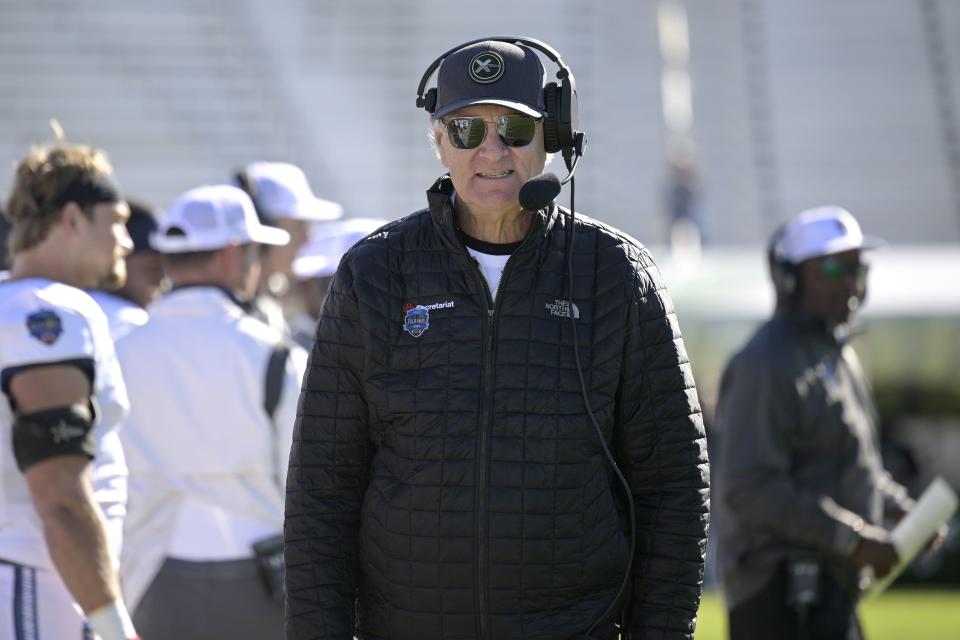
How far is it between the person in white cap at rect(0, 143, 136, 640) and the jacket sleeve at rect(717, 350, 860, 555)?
6.57ft

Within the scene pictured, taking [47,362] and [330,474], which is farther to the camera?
[47,362]

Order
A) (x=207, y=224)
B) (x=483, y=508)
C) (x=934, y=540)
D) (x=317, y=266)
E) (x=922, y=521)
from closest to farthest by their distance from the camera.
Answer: (x=483, y=508)
(x=207, y=224)
(x=922, y=521)
(x=934, y=540)
(x=317, y=266)

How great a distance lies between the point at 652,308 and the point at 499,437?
0.37 meters

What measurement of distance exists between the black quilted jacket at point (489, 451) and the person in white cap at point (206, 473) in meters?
1.15

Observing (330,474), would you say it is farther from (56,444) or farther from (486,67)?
(486,67)

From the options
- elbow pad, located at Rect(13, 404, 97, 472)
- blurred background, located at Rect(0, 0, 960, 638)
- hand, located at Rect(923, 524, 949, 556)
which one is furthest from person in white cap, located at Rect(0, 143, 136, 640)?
blurred background, located at Rect(0, 0, 960, 638)

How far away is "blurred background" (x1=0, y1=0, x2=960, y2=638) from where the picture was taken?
1927 centimetres

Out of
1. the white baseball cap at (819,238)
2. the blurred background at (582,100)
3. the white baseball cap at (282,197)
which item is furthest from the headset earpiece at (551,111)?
the blurred background at (582,100)

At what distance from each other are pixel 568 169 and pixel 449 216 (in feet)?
0.81

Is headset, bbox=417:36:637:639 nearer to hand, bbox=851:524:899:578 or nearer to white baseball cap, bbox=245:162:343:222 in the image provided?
hand, bbox=851:524:899:578

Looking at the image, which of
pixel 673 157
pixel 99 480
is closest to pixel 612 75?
pixel 673 157

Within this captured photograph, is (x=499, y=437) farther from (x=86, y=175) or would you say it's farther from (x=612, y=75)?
(x=612, y=75)

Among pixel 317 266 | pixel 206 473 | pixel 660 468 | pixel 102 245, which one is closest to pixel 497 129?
pixel 660 468

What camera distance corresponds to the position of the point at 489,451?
8.53 ft
